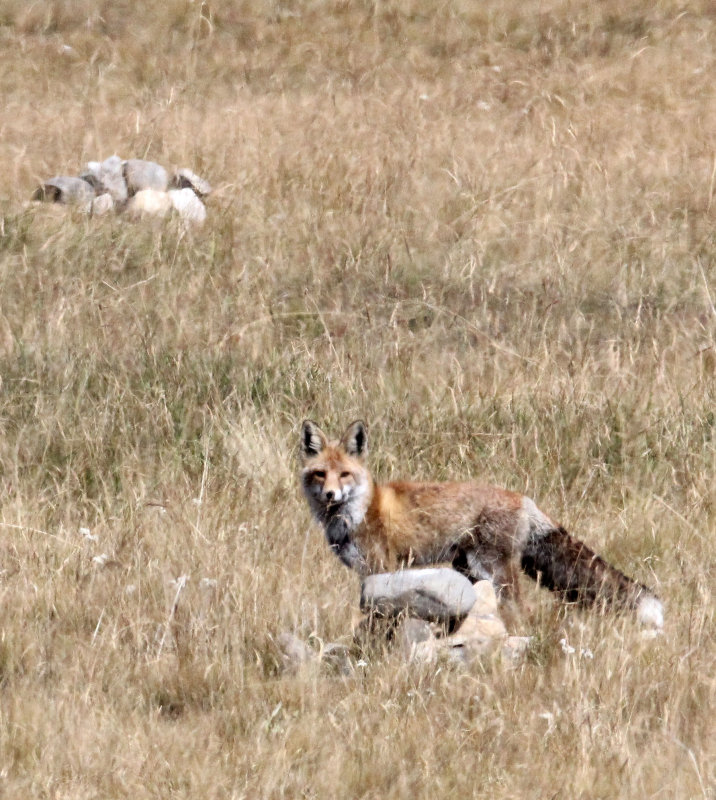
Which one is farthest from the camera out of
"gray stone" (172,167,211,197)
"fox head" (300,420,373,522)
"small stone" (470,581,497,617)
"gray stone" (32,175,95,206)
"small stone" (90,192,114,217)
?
"gray stone" (172,167,211,197)

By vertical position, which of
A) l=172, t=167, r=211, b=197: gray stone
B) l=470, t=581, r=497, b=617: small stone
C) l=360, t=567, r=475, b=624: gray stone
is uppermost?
l=172, t=167, r=211, b=197: gray stone

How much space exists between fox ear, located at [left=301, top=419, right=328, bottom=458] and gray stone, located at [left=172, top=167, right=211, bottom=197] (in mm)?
6260

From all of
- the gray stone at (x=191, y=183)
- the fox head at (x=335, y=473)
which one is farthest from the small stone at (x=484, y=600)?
the gray stone at (x=191, y=183)

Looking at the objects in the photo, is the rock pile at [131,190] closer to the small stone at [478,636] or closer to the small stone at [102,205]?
the small stone at [102,205]

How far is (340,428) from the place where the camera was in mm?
7117

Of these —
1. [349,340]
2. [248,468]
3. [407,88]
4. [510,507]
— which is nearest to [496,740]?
[510,507]

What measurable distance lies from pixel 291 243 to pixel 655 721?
7.26 m

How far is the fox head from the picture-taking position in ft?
18.9

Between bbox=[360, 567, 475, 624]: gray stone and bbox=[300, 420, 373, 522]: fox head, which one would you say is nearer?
bbox=[360, 567, 475, 624]: gray stone

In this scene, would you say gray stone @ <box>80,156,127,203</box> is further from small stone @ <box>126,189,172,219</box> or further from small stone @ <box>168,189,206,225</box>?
small stone @ <box>168,189,206,225</box>

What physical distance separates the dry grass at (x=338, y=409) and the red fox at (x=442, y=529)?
0.19 meters

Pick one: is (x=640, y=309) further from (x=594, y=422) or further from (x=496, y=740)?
(x=496, y=740)

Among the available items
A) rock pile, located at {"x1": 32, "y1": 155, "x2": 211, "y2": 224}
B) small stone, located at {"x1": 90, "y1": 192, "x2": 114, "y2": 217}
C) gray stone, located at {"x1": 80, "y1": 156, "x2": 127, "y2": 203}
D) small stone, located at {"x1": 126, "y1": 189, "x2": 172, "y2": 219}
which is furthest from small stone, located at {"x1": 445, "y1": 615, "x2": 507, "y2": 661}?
gray stone, located at {"x1": 80, "y1": 156, "x2": 127, "y2": 203}

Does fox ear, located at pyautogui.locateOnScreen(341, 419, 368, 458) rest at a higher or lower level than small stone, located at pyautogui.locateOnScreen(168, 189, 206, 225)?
lower
